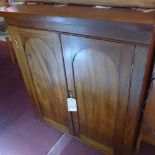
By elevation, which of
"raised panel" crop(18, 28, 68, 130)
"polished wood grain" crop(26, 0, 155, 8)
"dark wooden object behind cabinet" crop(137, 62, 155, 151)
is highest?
"polished wood grain" crop(26, 0, 155, 8)

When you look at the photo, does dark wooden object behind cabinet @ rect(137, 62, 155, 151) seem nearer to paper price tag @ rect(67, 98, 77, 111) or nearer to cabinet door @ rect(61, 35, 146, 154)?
cabinet door @ rect(61, 35, 146, 154)

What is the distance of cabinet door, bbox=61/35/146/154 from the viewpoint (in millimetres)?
749

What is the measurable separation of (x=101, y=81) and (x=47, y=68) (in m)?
0.37

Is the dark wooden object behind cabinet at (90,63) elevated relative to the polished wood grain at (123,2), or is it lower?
lower

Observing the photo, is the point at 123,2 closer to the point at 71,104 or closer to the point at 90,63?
the point at 90,63

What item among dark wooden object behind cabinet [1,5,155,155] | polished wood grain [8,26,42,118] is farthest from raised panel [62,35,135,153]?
polished wood grain [8,26,42,118]

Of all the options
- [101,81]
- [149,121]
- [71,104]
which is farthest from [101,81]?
[149,121]

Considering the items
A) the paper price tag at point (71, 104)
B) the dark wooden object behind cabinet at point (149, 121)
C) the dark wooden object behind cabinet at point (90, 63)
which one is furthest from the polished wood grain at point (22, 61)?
the dark wooden object behind cabinet at point (149, 121)

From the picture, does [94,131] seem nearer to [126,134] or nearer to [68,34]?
[126,134]

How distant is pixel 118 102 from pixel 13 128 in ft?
3.52

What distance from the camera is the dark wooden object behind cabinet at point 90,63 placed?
27.1 inches

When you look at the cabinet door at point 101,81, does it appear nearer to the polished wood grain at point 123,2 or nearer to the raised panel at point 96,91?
the raised panel at point 96,91

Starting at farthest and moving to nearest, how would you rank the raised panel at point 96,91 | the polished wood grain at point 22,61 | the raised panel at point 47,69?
the polished wood grain at point 22,61 → the raised panel at point 47,69 → the raised panel at point 96,91

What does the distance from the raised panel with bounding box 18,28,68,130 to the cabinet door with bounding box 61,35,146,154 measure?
0.22 feet
